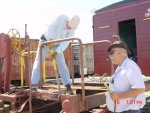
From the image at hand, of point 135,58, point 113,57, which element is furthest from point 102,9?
point 113,57

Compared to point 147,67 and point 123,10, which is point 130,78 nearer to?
point 147,67

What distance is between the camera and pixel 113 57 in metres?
3.13

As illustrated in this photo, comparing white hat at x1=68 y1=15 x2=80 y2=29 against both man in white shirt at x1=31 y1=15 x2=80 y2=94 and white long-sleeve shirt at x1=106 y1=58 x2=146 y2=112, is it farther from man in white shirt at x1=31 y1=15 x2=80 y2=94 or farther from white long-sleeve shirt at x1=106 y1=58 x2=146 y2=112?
white long-sleeve shirt at x1=106 y1=58 x2=146 y2=112

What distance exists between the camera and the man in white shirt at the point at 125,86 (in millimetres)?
2924

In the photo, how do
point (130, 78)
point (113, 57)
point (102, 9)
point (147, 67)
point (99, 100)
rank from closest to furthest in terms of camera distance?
1. point (130, 78)
2. point (113, 57)
3. point (99, 100)
4. point (147, 67)
5. point (102, 9)

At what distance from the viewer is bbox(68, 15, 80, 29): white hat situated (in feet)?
15.7

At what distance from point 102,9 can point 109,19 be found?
1162mm

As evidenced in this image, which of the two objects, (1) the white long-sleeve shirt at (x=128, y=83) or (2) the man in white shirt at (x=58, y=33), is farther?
(2) the man in white shirt at (x=58, y=33)

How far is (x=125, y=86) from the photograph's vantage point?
303 cm

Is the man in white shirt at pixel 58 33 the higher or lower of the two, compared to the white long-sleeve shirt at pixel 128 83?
higher

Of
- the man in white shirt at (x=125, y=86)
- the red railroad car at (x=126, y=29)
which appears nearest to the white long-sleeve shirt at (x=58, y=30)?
the man in white shirt at (x=125, y=86)

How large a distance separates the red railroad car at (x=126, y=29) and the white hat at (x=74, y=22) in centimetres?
277

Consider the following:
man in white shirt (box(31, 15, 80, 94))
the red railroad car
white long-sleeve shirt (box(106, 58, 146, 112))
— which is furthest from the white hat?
the red railroad car

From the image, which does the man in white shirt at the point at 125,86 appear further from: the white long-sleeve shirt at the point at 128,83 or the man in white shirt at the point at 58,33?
the man in white shirt at the point at 58,33
